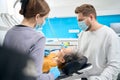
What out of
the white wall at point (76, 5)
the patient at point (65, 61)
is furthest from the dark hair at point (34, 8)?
the white wall at point (76, 5)

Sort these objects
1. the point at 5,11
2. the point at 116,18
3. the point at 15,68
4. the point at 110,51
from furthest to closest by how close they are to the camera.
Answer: the point at 116,18 → the point at 5,11 → the point at 110,51 → the point at 15,68

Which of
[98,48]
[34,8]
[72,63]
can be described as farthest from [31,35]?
[98,48]

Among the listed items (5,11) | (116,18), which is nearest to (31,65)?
(5,11)

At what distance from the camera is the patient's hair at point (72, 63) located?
4.38 ft

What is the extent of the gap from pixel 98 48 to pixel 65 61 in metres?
0.44

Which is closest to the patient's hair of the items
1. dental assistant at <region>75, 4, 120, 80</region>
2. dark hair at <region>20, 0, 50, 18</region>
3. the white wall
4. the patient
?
the patient

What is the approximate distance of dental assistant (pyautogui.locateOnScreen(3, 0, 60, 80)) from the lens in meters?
1.02

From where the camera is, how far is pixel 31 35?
3.42ft

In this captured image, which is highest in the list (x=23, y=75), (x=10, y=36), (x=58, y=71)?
(x=23, y=75)

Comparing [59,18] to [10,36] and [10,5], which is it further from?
[10,36]

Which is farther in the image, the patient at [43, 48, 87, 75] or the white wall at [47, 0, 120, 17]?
the white wall at [47, 0, 120, 17]

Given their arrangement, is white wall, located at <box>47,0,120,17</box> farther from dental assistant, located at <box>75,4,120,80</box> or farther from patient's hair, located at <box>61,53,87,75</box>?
patient's hair, located at <box>61,53,87,75</box>

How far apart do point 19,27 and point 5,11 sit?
1.04m

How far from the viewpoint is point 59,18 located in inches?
134
